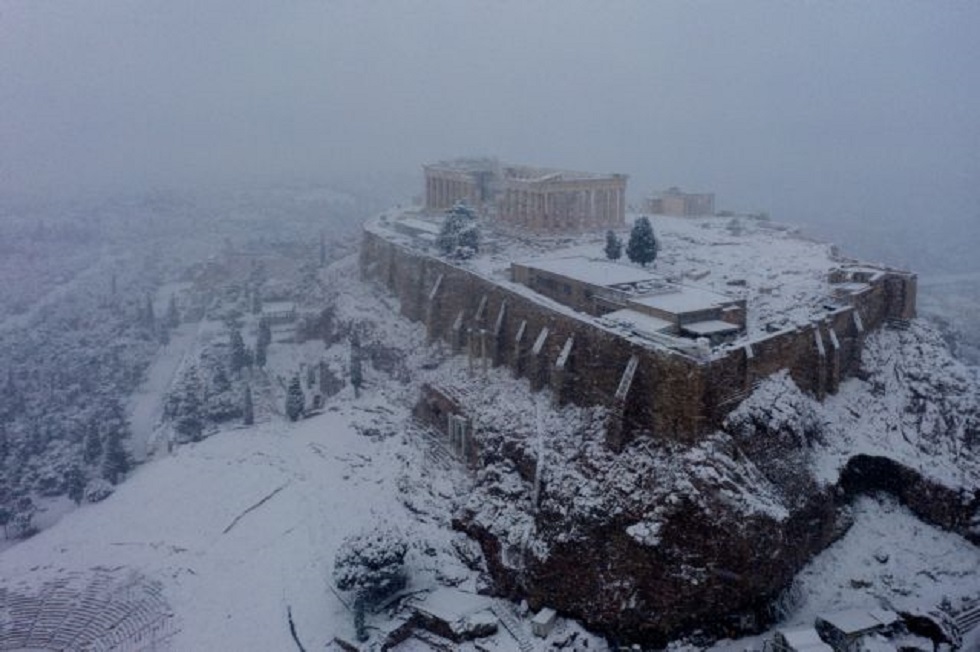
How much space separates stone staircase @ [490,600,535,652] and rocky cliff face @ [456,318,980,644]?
2.98 feet

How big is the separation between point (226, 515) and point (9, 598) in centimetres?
1079

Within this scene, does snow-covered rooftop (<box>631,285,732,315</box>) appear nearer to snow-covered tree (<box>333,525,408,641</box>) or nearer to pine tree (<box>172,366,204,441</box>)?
snow-covered tree (<box>333,525,408,641</box>)

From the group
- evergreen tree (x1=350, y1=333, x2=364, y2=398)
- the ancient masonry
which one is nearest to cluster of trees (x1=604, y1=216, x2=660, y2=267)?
the ancient masonry

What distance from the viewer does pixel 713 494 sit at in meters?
27.3

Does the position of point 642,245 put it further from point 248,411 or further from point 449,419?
point 248,411

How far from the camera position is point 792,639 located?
83.7ft

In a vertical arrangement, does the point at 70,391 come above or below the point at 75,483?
above

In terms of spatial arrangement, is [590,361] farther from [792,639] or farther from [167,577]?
[167,577]

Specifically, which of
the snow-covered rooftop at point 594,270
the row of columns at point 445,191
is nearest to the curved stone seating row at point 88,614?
the snow-covered rooftop at point 594,270

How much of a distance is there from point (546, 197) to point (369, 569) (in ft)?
113

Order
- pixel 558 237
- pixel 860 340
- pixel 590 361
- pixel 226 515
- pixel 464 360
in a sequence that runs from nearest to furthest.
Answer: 1. pixel 590 361
2. pixel 860 340
3. pixel 226 515
4. pixel 464 360
5. pixel 558 237

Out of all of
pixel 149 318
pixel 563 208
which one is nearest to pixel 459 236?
pixel 563 208

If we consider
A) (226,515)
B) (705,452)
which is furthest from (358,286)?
(705,452)

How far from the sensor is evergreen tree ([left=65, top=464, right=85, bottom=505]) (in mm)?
50981
